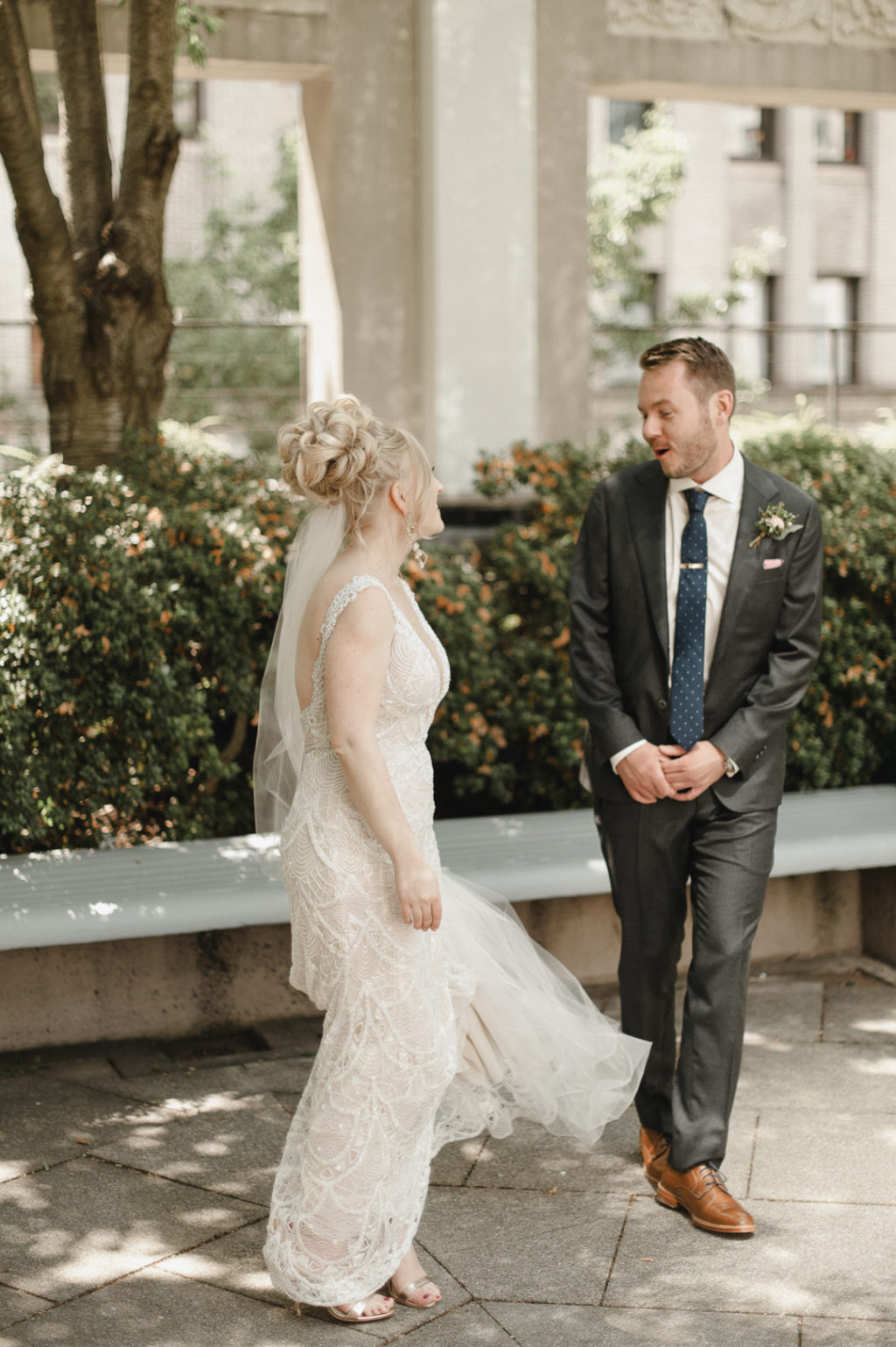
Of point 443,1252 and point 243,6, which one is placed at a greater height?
point 243,6

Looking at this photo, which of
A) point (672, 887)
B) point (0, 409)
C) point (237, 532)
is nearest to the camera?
point (672, 887)

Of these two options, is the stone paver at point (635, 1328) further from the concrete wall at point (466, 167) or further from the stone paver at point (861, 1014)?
the concrete wall at point (466, 167)

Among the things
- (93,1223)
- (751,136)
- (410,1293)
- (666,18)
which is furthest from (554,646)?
(751,136)

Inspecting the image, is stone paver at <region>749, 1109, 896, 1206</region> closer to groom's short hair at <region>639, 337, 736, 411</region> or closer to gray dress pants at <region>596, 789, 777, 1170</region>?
gray dress pants at <region>596, 789, 777, 1170</region>

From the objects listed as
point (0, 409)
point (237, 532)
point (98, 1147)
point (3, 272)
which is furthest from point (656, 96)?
point (3, 272)

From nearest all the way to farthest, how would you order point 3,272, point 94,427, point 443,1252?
1. point 443,1252
2. point 94,427
3. point 3,272

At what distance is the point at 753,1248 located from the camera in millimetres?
3863

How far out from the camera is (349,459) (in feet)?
11.2

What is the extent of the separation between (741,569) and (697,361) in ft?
1.92

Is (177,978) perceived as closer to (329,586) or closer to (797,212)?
(329,586)

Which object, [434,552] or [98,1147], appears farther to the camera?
[434,552]

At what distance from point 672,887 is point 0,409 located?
1808 cm

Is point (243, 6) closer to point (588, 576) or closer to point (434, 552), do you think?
point (434, 552)

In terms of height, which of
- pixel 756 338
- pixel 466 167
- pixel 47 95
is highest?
pixel 47 95
